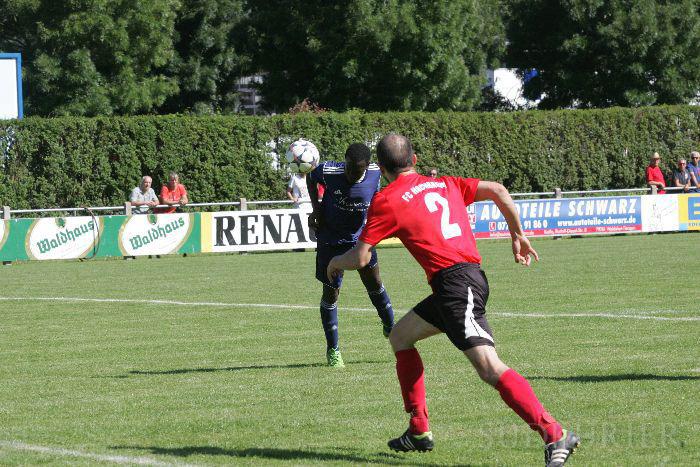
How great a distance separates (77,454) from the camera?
279 inches

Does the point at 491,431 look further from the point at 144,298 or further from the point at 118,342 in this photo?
the point at 144,298

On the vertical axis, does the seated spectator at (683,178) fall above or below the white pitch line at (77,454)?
below

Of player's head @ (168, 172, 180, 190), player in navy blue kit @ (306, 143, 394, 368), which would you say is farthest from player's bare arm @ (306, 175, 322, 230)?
player's head @ (168, 172, 180, 190)

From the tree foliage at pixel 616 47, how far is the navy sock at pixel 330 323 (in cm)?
3713

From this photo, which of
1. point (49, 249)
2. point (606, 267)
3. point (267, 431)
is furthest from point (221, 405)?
point (49, 249)

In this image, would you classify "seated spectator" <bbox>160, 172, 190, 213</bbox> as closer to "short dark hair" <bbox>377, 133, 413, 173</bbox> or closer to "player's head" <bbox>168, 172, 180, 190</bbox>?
"player's head" <bbox>168, 172, 180, 190</bbox>

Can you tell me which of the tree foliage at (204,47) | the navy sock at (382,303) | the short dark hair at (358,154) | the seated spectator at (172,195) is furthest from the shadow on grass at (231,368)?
the tree foliage at (204,47)

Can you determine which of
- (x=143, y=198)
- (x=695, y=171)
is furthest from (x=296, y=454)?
(x=695, y=171)

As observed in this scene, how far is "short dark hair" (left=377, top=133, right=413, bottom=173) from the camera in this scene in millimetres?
6828

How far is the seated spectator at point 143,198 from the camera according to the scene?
94.8 ft

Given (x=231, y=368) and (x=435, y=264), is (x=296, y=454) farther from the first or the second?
(x=231, y=368)

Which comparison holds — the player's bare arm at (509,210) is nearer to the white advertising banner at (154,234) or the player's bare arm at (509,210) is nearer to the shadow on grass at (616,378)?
the shadow on grass at (616,378)

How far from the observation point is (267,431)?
779 centimetres

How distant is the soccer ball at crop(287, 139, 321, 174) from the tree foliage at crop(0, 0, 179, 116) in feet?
90.6
